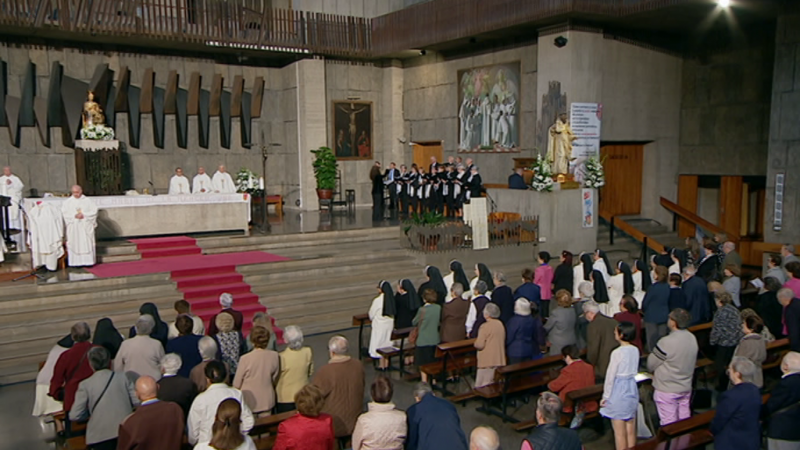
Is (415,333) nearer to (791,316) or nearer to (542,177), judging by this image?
(791,316)

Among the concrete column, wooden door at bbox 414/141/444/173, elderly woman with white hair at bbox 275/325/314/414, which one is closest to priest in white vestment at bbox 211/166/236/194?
the concrete column

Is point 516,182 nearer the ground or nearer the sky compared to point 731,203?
nearer the sky

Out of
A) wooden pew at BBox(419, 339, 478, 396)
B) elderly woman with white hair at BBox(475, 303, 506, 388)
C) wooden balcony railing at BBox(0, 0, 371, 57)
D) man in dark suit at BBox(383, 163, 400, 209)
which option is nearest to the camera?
elderly woman with white hair at BBox(475, 303, 506, 388)

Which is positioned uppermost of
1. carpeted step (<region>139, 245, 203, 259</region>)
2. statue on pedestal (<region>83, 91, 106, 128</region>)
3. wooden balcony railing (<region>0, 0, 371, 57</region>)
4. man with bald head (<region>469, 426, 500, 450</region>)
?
wooden balcony railing (<region>0, 0, 371, 57</region>)

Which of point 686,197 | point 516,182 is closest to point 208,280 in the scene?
point 516,182

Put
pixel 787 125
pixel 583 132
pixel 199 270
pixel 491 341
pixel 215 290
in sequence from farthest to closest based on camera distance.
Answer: pixel 583 132 < pixel 787 125 < pixel 199 270 < pixel 215 290 < pixel 491 341

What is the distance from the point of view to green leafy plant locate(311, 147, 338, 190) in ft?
63.1

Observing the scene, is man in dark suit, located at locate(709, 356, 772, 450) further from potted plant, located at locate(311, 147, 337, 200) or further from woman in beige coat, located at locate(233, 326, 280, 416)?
potted plant, located at locate(311, 147, 337, 200)

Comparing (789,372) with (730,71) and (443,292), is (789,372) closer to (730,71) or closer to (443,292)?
(443,292)

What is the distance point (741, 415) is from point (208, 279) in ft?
29.2

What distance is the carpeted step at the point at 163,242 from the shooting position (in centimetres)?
1299

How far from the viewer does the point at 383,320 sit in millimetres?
8352

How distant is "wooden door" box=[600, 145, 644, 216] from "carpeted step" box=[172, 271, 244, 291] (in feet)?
37.1

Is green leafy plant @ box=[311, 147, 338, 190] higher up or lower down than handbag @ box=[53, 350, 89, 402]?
higher up
